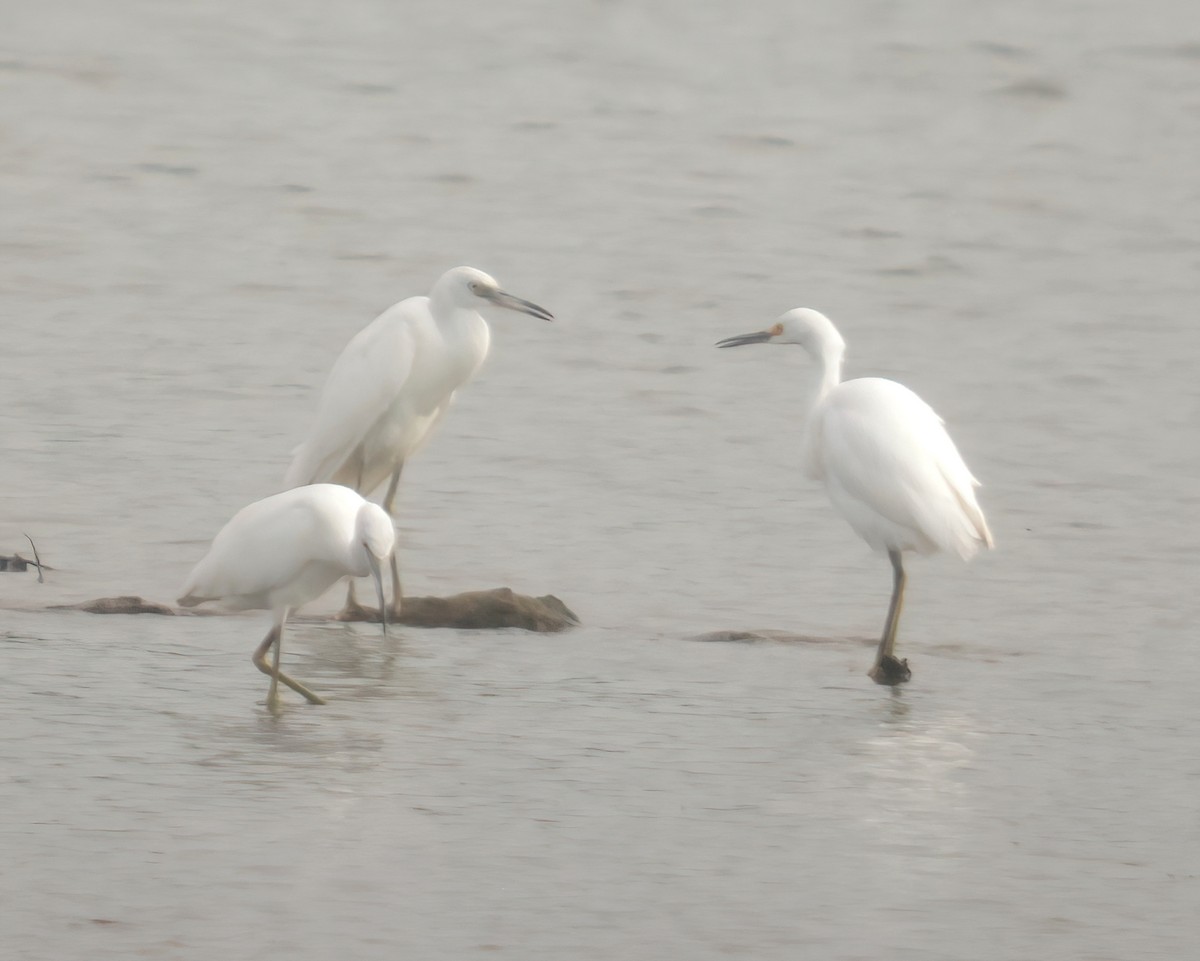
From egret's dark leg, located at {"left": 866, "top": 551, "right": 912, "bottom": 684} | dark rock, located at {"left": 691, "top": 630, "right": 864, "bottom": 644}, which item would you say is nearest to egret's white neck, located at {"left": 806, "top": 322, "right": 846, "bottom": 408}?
egret's dark leg, located at {"left": 866, "top": 551, "right": 912, "bottom": 684}

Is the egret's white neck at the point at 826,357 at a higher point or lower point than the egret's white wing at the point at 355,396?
higher

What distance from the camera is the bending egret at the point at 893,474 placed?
7.93 meters

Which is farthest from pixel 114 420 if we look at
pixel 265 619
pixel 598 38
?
pixel 598 38

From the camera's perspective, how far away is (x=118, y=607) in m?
7.84

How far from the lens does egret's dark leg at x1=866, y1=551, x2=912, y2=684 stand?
7.46 m

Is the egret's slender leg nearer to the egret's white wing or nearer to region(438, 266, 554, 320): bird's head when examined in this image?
the egret's white wing

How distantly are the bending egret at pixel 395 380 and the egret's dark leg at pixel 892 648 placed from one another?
82.8 inches

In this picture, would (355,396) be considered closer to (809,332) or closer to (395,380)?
(395,380)

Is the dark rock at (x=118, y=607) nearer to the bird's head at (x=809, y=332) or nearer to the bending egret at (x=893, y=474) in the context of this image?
the bending egret at (x=893, y=474)

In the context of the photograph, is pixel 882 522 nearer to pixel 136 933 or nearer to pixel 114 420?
pixel 136 933

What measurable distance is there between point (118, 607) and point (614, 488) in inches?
127

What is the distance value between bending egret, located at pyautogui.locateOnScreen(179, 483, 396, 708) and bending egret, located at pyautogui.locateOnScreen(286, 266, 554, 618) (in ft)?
6.82

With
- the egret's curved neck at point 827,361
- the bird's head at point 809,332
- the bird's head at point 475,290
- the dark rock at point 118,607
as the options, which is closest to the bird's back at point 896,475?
the egret's curved neck at point 827,361

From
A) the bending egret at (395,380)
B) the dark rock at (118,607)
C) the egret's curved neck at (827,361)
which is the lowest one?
the dark rock at (118,607)
